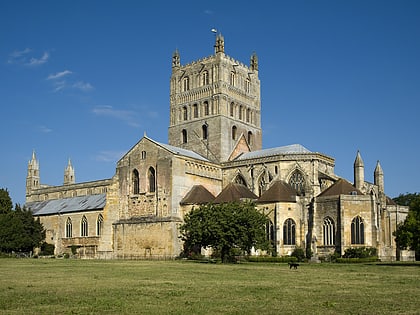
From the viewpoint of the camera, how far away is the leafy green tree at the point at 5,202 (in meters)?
76.6

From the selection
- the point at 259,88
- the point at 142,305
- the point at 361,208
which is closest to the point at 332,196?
the point at 361,208

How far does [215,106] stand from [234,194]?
18283mm

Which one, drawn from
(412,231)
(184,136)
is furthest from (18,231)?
(412,231)

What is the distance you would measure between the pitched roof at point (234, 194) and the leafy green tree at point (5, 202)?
26873 mm

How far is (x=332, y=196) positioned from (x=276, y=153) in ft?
47.5

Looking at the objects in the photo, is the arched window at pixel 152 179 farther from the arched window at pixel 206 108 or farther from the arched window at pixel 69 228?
the arched window at pixel 69 228

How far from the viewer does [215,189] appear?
8119cm

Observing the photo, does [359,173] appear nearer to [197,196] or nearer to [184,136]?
[197,196]

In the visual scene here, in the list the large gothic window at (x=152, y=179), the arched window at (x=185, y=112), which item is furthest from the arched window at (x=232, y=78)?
the large gothic window at (x=152, y=179)

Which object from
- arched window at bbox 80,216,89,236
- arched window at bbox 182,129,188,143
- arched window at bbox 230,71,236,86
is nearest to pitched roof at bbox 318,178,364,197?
arched window at bbox 230,71,236,86

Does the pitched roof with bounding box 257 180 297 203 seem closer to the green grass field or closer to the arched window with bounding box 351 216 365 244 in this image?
the arched window with bounding box 351 216 365 244

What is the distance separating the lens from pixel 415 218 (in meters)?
50.5

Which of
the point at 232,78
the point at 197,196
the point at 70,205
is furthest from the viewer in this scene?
the point at 70,205

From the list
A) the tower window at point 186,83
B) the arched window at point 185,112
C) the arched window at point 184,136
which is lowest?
the arched window at point 184,136
